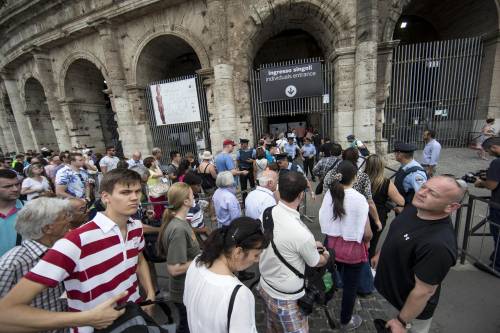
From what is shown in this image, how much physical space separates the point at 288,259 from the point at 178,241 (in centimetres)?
99

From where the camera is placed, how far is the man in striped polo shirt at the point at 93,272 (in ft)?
3.43

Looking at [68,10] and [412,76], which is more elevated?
[68,10]

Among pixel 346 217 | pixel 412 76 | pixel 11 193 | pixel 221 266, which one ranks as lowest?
pixel 346 217

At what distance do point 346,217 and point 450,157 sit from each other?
9426 millimetres

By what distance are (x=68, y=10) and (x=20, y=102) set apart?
9.09m

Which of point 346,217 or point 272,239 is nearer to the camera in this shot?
point 272,239

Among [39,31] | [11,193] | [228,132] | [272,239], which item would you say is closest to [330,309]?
[272,239]

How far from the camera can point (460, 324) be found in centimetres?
240

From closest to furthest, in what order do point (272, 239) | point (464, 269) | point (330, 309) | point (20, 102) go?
point (272, 239) < point (330, 309) < point (464, 269) < point (20, 102)

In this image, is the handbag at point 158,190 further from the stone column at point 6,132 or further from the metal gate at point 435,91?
the stone column at point 6,132

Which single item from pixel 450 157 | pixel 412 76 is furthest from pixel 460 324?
pixel 412 76

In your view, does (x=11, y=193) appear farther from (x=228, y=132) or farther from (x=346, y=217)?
(x=228, y=132)

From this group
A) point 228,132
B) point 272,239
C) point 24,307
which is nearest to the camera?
point 24,307

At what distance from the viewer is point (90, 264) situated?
1.34m
